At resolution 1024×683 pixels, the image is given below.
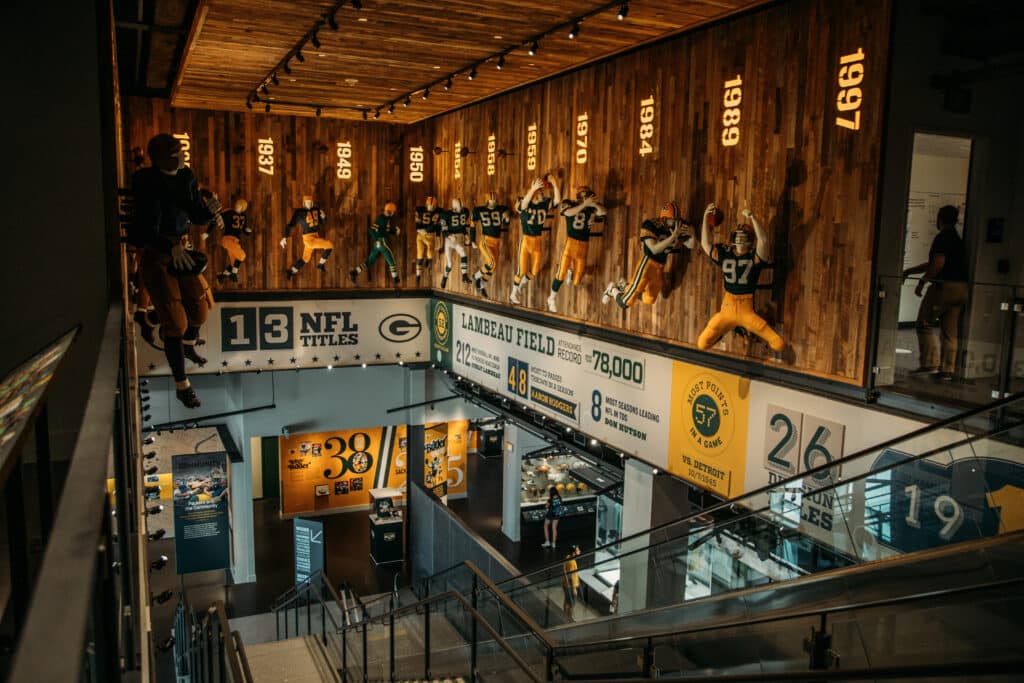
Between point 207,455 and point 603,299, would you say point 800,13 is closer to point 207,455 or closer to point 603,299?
point 603,299

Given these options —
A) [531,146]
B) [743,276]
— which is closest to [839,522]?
[743,276]

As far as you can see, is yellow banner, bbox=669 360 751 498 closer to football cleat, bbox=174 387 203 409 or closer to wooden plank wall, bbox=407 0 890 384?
wooden plank wall, bbox=407 0 890 384

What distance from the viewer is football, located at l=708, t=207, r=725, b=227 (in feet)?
24.1

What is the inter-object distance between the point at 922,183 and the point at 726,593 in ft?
18.9

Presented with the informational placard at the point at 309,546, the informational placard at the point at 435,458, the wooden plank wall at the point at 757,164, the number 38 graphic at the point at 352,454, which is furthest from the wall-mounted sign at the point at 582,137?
the number 38 graphic at the point at 352,454

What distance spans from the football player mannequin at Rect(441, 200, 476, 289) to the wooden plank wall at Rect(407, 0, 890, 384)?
8.22ft

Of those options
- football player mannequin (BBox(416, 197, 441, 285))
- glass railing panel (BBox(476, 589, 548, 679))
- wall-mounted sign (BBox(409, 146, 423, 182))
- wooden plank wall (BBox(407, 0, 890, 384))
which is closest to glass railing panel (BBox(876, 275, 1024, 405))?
wooden plank wall (BBox(407, 0, 890, 384))

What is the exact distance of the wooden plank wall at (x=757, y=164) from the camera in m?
6.38

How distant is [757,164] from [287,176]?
29.5 feet

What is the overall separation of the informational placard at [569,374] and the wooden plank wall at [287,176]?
6.92 feet

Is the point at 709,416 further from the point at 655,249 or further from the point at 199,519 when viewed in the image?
the point at 199,519

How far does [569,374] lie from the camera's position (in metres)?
10.3

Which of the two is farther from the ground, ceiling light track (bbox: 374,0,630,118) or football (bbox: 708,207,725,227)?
ceiling light track (bbox: 374,0,630,118)

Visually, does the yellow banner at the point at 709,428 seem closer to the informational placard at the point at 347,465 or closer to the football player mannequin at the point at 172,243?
the football player mannequin at the point at 172,243
